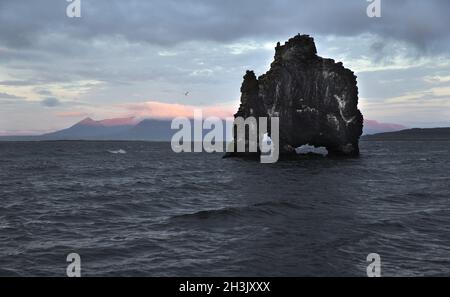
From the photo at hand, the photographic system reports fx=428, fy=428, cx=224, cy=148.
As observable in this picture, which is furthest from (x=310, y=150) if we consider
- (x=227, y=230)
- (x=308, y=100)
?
(x=227, y=230)

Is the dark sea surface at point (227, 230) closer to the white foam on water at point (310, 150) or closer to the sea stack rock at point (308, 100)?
the sea stack rock at point (308, 100)

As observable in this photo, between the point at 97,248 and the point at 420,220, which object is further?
the point at 420,220

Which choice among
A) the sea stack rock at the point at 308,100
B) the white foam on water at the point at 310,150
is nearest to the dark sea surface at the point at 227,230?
the sea stack rock at the point at 308,100

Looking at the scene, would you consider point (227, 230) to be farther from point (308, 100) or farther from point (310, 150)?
point (308, 100)

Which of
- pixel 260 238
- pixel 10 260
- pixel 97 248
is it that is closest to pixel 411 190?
pixel 260 238

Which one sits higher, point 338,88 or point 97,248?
point 338,88

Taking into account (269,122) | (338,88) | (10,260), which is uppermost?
(338,88)

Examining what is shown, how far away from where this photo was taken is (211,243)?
74.5ft

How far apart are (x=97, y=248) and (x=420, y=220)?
817 inches

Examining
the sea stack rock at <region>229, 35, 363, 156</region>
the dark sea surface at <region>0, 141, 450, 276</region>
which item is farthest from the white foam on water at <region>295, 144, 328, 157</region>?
the dark sea surface at <region>0, 141, 450, 276</region>

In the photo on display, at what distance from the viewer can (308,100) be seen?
3799 inches
